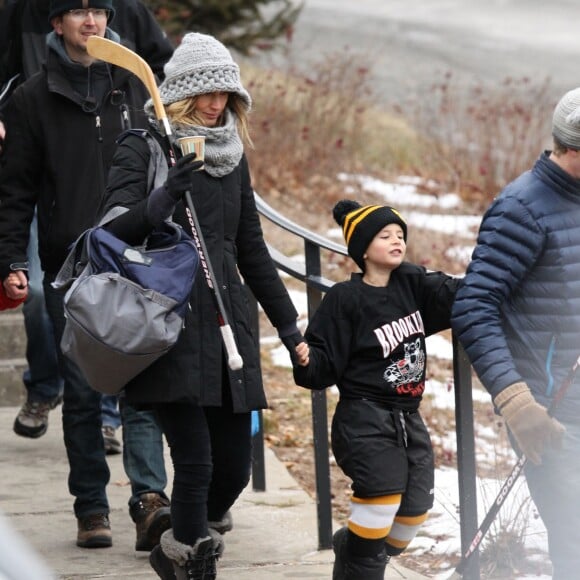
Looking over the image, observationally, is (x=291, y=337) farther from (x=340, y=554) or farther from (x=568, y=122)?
(x=568, y=122)

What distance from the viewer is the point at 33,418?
622cm

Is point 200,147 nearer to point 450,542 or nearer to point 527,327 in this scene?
point 527,327

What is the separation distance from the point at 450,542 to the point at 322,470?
2.22 feet

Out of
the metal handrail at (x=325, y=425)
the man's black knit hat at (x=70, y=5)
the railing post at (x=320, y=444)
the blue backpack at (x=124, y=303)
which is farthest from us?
the railing post at (x=320, y=444)

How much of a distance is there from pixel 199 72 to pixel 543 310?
1203 millimetres

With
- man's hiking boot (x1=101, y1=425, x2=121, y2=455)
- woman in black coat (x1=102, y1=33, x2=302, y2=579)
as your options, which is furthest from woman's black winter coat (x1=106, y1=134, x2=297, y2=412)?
man's hiking boot (x1=101, y1=425, x2=121, y2=455)

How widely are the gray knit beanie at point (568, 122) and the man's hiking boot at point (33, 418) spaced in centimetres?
298

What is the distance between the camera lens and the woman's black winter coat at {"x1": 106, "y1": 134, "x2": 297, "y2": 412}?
165 inches

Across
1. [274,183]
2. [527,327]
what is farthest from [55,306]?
[274,183]

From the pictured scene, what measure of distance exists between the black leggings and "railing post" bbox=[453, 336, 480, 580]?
642mm

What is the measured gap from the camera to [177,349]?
4.23 metres

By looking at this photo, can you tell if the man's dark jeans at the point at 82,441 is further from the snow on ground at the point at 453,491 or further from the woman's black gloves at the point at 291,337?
the snow on ground at the point at 453,491

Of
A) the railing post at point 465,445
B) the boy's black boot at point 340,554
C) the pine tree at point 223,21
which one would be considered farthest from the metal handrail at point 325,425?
the pine tree at point 223,21

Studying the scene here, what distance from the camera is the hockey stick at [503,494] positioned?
390 cm
